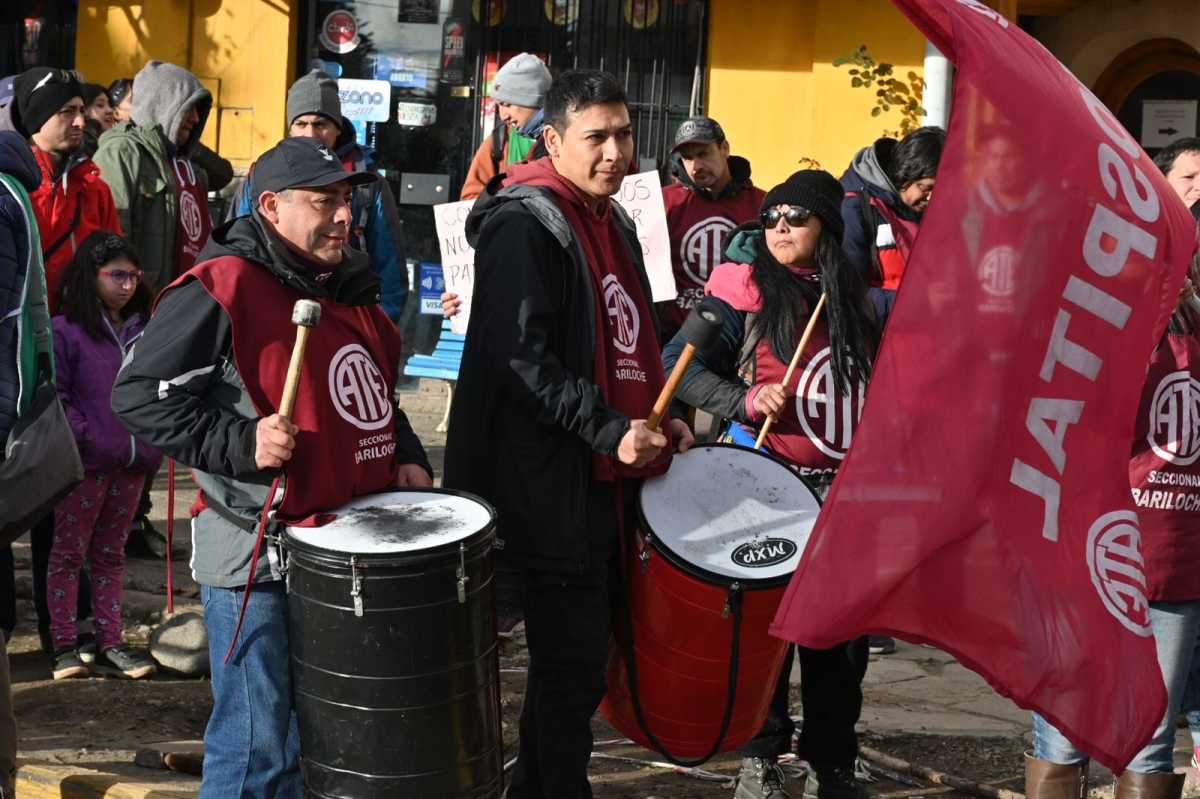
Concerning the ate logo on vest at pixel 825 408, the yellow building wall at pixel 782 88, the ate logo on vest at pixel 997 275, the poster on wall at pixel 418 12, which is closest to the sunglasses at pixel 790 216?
the ate logo on vest at pixel 825 408

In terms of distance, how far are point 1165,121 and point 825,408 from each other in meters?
9.32

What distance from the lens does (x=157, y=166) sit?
289 inches

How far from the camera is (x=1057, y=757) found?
4340 mm

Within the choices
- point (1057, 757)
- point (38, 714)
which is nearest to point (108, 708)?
point (38, 714)

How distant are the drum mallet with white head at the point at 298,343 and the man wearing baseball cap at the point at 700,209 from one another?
11.3 feet

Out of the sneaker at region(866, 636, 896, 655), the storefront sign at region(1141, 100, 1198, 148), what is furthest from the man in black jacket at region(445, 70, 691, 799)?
the storefront sign at region(1141, 100, 1198, 148)

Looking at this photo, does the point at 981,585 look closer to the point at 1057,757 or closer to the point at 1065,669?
the point at 1065,669

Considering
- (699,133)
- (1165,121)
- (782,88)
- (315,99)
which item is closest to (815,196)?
(699,133)

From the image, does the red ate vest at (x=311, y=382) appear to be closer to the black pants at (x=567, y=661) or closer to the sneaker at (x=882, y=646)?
the black pants at (x=567, y=661)

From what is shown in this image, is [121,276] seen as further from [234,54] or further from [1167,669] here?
[234,54]

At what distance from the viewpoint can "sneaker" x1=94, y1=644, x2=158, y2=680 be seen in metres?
6.20

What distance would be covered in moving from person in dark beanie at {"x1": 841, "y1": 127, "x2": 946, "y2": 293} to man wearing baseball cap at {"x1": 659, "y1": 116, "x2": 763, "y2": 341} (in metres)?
1.08

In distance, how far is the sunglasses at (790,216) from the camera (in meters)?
5.02

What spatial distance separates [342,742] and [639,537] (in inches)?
39.0
